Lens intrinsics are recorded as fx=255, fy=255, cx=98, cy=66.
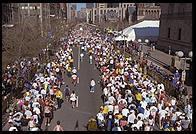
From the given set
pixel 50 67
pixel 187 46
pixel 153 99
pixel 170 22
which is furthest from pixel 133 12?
pixel 153 99

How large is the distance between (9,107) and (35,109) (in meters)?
3.80

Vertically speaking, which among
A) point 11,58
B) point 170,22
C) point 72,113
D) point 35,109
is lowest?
point 72,113

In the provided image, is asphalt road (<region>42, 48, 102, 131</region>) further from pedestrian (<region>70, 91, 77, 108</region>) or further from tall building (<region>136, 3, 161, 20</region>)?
tall building (<region>136, 3, 161, 20</region>)

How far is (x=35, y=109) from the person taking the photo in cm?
1392

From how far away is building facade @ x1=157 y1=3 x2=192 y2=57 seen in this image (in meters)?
36.0

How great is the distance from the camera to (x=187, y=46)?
116 feet

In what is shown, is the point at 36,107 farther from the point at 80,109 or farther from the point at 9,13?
the point at 9,13

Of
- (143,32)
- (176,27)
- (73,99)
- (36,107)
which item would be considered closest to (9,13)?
(143,32)

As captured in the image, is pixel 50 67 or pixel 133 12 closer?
pixel 50 67

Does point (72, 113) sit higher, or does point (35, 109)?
point (35, 109)

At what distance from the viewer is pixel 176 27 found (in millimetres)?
40719

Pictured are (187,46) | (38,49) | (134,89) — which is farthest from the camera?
(187,46)

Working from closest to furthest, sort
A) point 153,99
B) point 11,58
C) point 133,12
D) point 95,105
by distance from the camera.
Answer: point 153,99 → point 95,105 → point 11,58 → point 133,12

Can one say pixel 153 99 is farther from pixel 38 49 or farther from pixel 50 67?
pixel 38 49
